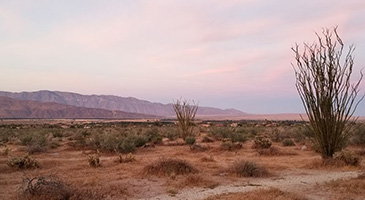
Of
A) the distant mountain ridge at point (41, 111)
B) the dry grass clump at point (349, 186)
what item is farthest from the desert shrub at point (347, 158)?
the distant mountain ridge at point (41, 111)

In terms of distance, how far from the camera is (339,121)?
1166 centimetres

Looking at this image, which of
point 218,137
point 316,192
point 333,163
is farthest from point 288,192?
point 218,137

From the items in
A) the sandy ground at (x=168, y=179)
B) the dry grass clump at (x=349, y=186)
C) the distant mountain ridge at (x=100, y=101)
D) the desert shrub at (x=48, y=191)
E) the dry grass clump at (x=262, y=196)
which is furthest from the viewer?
the distant mountain ridge at (x=100, y=101)

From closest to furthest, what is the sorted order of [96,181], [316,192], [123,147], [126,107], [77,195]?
[77,195] → [316,192] → [96,181] → [123,147] → [126,107]

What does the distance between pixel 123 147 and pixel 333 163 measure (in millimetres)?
10078

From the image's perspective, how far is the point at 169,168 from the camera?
10.4 metres

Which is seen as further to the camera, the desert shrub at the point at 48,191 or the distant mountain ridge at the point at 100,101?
the distant mountain ridge at the point at 100,101

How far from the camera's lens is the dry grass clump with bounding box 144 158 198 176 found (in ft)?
33.9

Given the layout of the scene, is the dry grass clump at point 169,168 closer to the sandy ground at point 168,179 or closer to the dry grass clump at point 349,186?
the sandy ground at point 168,179

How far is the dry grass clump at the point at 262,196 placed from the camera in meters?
7.05

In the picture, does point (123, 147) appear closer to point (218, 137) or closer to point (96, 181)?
point (96, 181)

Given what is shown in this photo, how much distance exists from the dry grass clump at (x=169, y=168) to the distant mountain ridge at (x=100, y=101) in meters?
159

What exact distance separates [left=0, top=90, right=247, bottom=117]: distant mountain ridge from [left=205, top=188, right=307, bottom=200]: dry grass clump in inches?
6403

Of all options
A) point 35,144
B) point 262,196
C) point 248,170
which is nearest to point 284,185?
point 248,170
